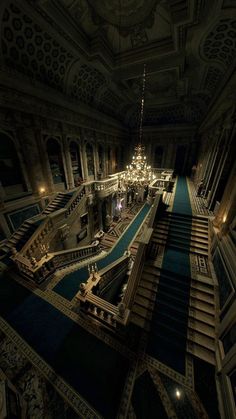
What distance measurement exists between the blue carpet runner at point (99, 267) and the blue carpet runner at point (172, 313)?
120 inches

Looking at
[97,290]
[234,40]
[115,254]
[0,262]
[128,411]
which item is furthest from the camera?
[115,254]

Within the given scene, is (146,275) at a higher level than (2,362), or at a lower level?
higher

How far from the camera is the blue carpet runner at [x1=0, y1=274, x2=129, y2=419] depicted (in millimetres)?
3349

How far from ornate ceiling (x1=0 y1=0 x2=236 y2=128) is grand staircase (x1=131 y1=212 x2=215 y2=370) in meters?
8.43

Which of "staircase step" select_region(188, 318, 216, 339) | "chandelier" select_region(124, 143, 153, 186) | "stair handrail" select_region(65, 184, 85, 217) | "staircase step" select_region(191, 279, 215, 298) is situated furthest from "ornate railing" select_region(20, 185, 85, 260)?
"staircase step" select_region(191, 279, 215, 298)

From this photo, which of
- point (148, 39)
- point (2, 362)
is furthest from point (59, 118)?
point (2, 362)

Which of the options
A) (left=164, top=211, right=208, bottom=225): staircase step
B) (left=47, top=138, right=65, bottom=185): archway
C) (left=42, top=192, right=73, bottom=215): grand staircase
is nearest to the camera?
(left=164, top=211, right=208, bottom=225): staircase step

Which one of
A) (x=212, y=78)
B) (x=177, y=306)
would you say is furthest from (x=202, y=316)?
(x=212, y=78)

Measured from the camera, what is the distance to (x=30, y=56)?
7.21m

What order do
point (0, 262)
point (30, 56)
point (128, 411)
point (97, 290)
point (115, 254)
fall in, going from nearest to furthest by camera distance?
1. point (128, 411)
2. point (97, 290)
3. point (0, 262)
4. point (30, 56)
5. point (115, 254)

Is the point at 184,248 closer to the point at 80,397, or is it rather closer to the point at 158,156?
the point at 80,397

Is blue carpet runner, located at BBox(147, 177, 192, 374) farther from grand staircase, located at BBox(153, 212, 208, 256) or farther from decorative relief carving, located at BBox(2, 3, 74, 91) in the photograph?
decorative relief carving, located at BBox(2, 3, 74, 91)

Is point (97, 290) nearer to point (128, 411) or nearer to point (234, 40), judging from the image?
point (128, 411)

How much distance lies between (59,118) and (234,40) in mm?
9844
